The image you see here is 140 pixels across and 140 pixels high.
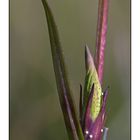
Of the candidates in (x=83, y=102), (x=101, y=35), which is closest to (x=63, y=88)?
(x=83, y=102)

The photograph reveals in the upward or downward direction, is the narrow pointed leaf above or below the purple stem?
below

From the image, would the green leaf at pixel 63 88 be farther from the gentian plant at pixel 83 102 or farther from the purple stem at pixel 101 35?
the purple stem at pixel 101 35

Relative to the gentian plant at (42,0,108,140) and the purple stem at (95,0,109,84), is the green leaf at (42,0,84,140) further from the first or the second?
the purple stem at (95,0,109,84)

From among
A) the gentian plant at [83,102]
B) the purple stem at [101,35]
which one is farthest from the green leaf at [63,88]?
the purple stem at [101,35]

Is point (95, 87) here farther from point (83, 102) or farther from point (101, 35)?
point (101, 35)

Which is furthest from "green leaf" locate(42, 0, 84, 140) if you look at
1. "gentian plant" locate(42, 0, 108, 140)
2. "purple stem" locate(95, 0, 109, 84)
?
"purple stem" locate(95, 0, 109, 84)
